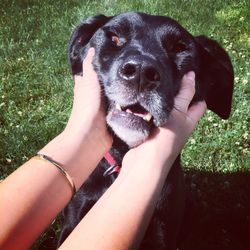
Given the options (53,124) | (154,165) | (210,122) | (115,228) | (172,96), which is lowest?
(210,122)

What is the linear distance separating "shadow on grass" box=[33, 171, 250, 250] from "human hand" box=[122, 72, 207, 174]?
1.55 meters

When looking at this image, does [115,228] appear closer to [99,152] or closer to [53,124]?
[99,152]

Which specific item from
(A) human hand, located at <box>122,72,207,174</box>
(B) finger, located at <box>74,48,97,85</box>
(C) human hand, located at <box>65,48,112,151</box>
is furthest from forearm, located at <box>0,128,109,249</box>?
(B) finger, located at <box>74,48,97,85</box>

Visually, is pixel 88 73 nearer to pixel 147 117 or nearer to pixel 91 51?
pixel 91 51

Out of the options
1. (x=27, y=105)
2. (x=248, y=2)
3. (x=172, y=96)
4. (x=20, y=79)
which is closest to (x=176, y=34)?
(x=172, y=96)

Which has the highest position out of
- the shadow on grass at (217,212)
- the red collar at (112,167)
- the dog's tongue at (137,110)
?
the dog's tongue at (137,110)

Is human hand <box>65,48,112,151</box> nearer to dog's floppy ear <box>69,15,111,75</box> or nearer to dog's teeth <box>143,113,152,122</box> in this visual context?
dog's teeth <box>143,113,152,122</box>

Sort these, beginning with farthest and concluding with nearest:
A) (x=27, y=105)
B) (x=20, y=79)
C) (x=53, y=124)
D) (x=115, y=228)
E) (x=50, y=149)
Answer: (x=20, y=79) → (x=27, y=105) → (x=53, y=124) → (x=50, y=149) → (x=115, y=228)

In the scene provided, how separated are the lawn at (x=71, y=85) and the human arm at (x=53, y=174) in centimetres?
178

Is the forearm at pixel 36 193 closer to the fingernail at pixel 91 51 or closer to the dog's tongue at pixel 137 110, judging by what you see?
the dog's tongue at pixel 137 110

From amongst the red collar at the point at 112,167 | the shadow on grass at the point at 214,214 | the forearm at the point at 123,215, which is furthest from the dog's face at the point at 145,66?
the shadow on grass at the point at 214,214

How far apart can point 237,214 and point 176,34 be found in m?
1.81

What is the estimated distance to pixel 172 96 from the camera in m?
3.01

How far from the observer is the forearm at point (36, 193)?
1974mm
